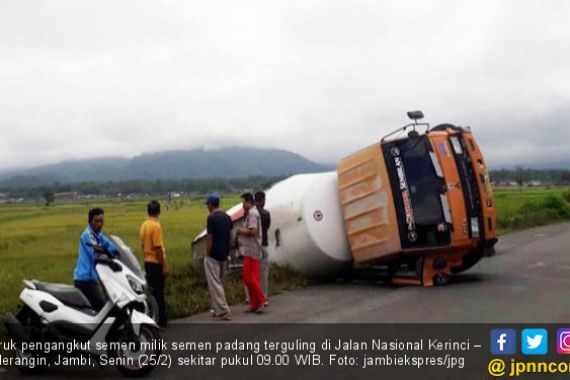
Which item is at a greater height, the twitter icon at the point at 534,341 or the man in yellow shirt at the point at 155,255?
the man in yellow shirt at the point at 155,255

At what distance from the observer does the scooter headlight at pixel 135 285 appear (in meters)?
7.07

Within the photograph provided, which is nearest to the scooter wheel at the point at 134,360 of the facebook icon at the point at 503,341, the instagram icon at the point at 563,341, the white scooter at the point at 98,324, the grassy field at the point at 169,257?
the white scooter at the point at 98,324

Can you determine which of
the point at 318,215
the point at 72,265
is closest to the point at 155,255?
the point at 318,215

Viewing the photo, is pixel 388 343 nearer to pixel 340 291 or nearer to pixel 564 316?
pixel 564 316

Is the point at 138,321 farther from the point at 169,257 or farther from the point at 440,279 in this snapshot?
the point at 169,257

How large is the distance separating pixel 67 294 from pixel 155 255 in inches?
82.8

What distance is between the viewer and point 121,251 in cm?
756

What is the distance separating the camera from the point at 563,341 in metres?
7.27

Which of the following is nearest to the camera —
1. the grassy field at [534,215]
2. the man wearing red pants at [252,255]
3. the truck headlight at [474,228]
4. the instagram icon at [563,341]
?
the instagram icon at [563,341]

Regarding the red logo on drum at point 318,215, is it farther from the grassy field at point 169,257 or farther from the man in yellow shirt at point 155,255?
the man in yellow shirt at point 155,255

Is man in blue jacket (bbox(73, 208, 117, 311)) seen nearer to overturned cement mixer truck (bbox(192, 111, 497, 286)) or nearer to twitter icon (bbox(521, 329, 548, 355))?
twitter icon (bbox(521, 329, 548, 355))

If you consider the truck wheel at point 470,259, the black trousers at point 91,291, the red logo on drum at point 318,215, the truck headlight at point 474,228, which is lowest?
A: the truck wheel at point 470,259

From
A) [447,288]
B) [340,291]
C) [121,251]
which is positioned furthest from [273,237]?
[121,251]

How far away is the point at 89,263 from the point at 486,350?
14.5ft
